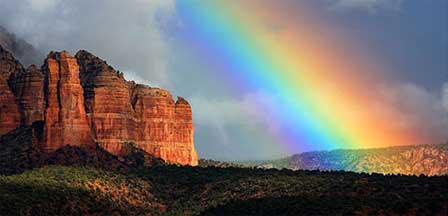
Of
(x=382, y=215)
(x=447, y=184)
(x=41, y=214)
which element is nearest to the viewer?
(x=382, y=215)

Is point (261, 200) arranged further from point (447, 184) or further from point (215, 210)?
point (447, 184)

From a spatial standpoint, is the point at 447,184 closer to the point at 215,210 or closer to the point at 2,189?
the point at 215,210

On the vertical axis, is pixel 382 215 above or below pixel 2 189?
below

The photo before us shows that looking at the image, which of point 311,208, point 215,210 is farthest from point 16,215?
point 311,208

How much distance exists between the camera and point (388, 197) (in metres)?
170

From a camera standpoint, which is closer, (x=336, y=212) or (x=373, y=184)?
(x=336, y=212)

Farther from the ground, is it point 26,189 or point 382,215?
point 26,189

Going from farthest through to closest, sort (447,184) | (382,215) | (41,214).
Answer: (41,214), (447,184), (382,215)

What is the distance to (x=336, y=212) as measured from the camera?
163 meters

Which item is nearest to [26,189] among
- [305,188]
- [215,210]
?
[215,210]

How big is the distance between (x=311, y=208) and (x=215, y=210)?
27970 millimetres

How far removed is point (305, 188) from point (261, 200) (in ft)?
34.4

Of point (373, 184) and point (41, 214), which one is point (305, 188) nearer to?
point (373, 184)

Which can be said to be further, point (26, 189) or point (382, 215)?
point (26, 189)
